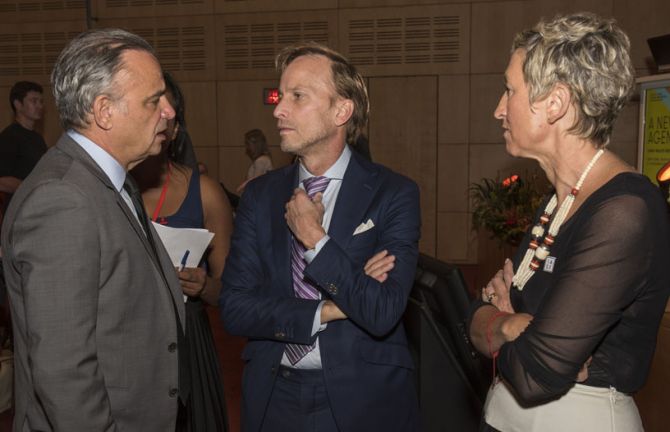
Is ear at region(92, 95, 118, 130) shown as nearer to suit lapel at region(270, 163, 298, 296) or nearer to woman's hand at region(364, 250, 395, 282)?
suit lapel at region(270, 163, 298, 296)

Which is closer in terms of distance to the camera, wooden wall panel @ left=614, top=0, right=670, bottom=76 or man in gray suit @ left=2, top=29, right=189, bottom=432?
man in gray suit @ left=2, top=29, right=189, bottom=432

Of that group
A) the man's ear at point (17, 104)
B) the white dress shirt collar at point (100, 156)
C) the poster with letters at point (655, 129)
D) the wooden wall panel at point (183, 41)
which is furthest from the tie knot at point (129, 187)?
the wooden wall panel at point (183, 41)

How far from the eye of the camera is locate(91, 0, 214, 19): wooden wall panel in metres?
8.84

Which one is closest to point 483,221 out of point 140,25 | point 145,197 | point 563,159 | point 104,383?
point 145,197

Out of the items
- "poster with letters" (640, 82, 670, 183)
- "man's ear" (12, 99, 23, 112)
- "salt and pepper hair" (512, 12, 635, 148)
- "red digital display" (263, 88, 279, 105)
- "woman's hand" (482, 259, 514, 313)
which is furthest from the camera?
"red digital display" (263, 88, 279, 105)

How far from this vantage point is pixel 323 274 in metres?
1.68

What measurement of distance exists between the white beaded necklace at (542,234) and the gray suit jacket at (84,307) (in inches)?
36.5

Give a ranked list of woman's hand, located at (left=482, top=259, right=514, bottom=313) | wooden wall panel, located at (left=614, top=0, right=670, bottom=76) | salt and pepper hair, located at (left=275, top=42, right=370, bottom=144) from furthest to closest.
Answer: wooden wall panel, located at (left=614, top=0, right=670, bottom=76) → salt and pepper hair, located at (left=275, top=42, right=370, bottom=144) → woman's hand, located at (left=482, top=259, right=514, bottom=313)

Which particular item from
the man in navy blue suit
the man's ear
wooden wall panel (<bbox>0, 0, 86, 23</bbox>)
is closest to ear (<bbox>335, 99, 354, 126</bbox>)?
the man in navy blue suit

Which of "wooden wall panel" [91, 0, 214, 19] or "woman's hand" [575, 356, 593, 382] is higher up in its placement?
"wooden wall panel" [91, 0, 214, 19]

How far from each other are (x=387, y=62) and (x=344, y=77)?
6819mm

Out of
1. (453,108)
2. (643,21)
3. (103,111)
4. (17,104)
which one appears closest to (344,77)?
(103,111)

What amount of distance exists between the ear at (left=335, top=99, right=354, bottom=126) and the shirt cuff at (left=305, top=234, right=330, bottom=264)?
0.45 meters

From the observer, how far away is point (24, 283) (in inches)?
50.9
